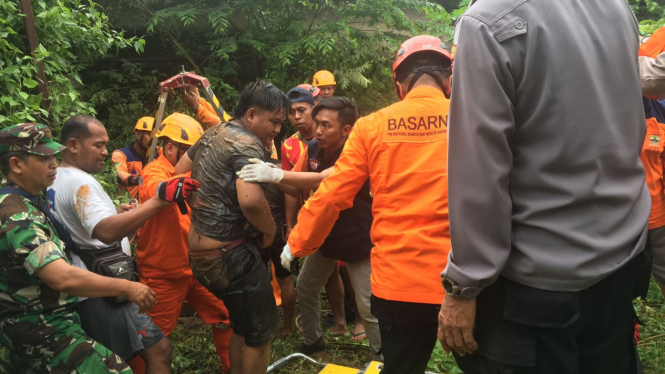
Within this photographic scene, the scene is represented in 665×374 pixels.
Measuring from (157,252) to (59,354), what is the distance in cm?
135

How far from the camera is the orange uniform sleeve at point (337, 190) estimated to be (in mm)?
2602

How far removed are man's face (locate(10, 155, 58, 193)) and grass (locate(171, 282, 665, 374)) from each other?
2210mm

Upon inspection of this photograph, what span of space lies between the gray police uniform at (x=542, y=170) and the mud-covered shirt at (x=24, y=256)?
2013mm

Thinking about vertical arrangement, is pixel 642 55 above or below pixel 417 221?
above

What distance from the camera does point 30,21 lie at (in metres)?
3.81

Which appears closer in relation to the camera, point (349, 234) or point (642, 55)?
point (642, 55)

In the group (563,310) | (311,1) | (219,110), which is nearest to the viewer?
(563,310)

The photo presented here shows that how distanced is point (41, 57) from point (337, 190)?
9.36 ft

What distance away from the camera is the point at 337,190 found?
2627 mm

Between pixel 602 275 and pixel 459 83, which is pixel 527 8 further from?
pixel 602 275

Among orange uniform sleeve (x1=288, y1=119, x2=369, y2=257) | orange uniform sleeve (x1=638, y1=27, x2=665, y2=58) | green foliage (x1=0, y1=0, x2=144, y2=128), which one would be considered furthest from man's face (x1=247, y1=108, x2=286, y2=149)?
orange uniform sleeve (x1=638, y1=27, x2=665, y2=58)

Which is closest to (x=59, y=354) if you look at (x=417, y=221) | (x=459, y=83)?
(x=417, y=221)

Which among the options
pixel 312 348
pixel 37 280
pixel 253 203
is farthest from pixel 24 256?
pixel 312 348

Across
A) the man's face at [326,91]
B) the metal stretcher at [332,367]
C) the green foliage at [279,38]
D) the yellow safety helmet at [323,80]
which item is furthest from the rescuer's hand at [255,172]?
the green foliage at [279,38]
